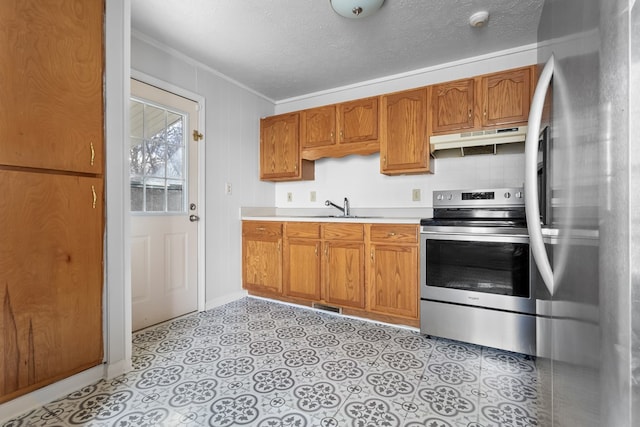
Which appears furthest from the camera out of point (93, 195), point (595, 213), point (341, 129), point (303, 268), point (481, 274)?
point (341, 129)

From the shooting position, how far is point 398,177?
9.71 feet

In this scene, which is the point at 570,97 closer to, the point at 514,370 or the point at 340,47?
the point at 514,370

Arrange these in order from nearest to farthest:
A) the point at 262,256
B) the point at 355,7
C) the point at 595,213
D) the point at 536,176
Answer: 1. the point at 595,213
2. the point at 536,176
3. the point at 355,7
4. the point at 262,256

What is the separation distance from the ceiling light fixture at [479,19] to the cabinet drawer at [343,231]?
5.43 feet

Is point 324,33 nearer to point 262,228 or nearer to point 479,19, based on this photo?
point 479,19

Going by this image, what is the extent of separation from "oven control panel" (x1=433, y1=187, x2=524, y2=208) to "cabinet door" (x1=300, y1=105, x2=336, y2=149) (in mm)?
1184

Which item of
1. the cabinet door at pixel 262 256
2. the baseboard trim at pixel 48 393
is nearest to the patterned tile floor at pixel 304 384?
the baseboard trim at pixel 48 393

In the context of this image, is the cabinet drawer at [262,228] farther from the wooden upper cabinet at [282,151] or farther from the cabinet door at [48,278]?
the cabinet door at [48,278]

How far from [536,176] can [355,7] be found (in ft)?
5.49

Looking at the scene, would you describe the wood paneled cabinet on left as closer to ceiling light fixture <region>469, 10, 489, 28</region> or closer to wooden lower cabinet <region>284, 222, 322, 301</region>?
wooden lower cabinet <region>284, 222, 322, 301</region>

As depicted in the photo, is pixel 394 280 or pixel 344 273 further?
pixel 344 273

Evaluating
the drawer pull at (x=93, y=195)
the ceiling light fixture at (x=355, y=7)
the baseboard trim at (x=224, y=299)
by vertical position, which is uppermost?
the ceiling light fixture at (x=355, y=7)

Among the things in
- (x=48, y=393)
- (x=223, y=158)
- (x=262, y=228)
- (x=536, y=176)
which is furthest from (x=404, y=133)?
(x=48, y=393)

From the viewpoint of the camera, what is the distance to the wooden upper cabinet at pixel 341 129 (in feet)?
9.18
